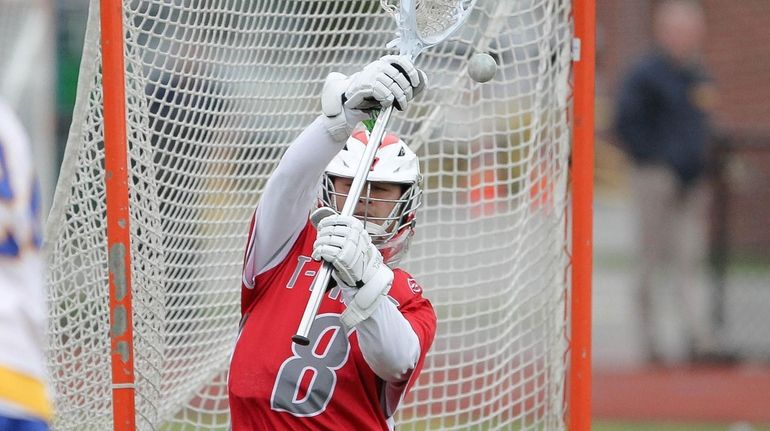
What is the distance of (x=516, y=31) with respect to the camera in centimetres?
440

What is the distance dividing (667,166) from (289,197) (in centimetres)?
578

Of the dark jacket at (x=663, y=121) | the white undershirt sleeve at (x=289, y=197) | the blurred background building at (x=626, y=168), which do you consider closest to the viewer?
the white undershirt sleeve at (x=289, y=197)

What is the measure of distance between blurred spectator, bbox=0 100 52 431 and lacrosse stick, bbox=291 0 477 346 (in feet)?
2.08

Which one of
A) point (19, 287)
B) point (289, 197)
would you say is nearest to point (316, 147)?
point (289, 197)

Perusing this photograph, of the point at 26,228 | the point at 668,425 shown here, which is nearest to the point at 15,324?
the point at 26,228

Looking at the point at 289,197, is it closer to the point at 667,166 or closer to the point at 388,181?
the point at 388,181

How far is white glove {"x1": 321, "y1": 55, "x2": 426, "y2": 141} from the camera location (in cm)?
326

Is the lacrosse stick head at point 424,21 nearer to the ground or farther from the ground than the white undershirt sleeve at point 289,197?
farther from the ground

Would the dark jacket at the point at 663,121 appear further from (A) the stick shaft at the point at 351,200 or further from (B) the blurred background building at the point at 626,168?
(A) the stick shaft at the point at 351,200

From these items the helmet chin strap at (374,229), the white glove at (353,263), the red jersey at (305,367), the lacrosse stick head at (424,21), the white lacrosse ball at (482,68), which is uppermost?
the lacrosse stick head at (424,21)

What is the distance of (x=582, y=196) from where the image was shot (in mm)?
3977

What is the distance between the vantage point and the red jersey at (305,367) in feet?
11.1

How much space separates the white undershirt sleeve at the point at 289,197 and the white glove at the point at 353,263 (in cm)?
23

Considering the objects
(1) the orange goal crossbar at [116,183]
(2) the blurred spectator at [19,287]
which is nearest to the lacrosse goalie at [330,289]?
(1) the orange goal crossbar at [116,183]
